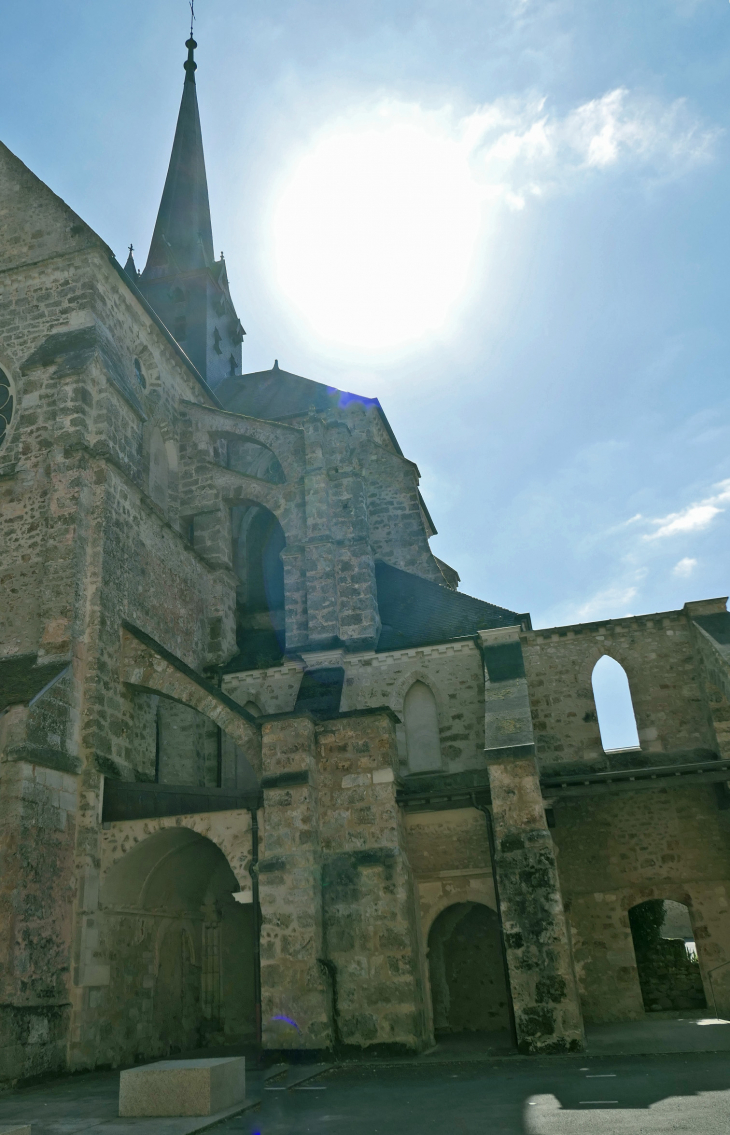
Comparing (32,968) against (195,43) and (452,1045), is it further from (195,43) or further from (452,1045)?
(195,43)

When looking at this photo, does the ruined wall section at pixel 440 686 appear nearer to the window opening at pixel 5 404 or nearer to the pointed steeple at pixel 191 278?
the window opening at pixel 5 404

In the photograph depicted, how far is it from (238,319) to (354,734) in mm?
22204

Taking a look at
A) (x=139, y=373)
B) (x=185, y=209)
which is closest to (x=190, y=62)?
(x=185, y=209)

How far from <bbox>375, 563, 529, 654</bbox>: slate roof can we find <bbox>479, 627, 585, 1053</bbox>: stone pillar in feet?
12.3

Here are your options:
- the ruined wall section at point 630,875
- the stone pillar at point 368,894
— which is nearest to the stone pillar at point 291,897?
the stone pillar at point 368,894

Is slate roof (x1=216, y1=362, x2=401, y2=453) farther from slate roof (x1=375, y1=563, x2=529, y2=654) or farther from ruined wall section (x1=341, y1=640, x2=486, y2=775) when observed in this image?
ruined wall section (x1=341, y1=640, x2=486, y2=775)

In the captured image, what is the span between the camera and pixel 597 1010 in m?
13.2

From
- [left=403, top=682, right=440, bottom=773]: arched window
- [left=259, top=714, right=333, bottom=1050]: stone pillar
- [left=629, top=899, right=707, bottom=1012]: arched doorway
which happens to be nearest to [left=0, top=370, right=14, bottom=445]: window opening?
[left=259, top=714, right=333, bottom=1050]: stone pillar

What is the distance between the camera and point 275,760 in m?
11.5

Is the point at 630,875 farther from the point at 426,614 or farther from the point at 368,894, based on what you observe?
the point at 426,614

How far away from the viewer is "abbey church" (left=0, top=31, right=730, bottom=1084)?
1032cm

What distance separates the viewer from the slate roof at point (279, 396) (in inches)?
877

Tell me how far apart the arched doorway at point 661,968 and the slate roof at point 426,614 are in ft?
21.1

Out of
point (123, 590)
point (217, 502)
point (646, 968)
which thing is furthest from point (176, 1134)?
point (646, 968)
